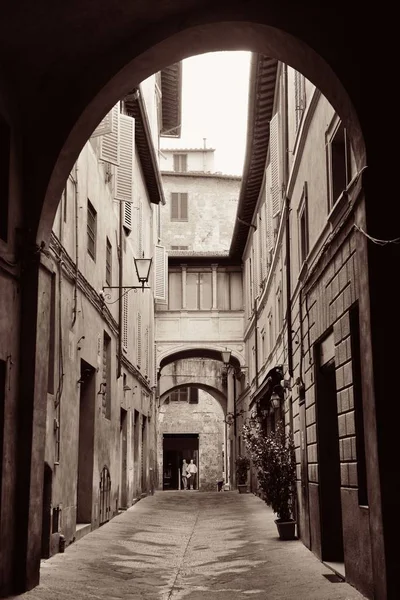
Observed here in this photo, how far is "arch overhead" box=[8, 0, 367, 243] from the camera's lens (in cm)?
789

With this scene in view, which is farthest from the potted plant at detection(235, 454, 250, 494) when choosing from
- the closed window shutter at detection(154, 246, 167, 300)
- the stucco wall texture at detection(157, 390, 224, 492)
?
the stucco wall texture at detection(157, 390, 224, 492)

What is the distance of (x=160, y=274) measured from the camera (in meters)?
30.2

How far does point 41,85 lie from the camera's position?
28.0ft

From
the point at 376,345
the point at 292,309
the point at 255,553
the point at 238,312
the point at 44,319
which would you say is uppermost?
the point at 238,312

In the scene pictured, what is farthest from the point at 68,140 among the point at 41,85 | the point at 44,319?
the point at 44,319

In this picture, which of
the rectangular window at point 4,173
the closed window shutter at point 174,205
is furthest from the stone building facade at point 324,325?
the closed window shutter at point 174,205

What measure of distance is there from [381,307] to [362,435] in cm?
182

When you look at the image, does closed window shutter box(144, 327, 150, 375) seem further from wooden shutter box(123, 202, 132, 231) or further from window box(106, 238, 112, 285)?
window box(106, 238, 112, 285)

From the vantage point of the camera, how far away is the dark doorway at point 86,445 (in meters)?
14.9

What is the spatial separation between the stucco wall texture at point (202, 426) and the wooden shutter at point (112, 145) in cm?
3259

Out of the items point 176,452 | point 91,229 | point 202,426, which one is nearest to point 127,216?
point 91,229

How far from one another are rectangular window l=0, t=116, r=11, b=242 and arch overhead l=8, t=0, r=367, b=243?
0.44 metres

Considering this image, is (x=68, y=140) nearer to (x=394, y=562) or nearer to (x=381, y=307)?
(x=381, y=307)

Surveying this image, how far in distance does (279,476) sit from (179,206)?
29300 millimetres
